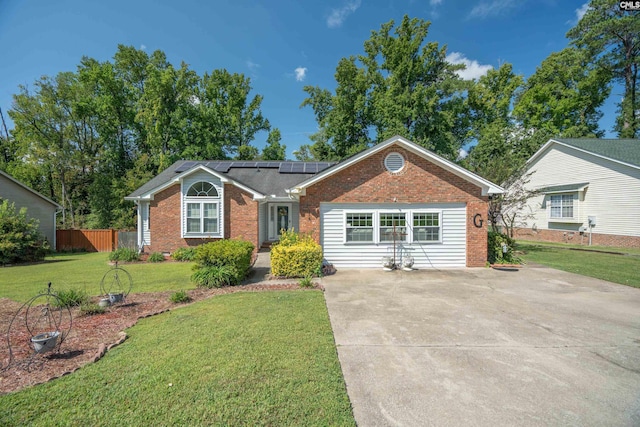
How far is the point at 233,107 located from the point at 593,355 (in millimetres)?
32278

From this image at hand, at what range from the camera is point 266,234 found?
1636 centimetres

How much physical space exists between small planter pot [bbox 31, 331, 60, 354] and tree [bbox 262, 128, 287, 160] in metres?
27.5

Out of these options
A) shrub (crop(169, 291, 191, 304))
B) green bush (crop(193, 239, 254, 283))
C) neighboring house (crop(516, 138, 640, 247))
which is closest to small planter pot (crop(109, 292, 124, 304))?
shrub (crop(169, 291, 191, 304))

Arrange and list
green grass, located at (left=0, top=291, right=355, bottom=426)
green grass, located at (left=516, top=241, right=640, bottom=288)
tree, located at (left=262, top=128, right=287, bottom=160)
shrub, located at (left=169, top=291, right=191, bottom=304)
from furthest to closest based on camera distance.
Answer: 1. tree, located at (left=262, top=128, right=287, bottom=160)
2. green grass, located at (left=516, top=241, right=640, bottom=288)
3. shrub, located at (left=169, top=291, right=191, bottom=304)
4. green grass, located at (left=0, top=291, right=355, bottom=426)

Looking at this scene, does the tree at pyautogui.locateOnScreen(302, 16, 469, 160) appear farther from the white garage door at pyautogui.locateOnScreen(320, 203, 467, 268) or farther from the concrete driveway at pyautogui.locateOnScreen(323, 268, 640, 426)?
the concrete driveway at pyautogui.locateOnScreen(323, 268, 640, 426)

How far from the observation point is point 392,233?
10.6m

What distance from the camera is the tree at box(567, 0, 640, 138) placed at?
26.2 metres

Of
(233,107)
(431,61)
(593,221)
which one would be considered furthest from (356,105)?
(593,221)

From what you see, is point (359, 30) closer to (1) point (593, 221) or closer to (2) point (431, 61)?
(2) point (431, 61)

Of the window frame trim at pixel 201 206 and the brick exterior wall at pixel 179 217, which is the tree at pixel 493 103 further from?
the window frame trim at pixel 201 206

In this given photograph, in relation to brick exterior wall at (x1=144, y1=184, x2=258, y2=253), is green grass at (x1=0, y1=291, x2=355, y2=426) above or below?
below

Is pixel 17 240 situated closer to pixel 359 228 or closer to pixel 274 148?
pixel 359 228

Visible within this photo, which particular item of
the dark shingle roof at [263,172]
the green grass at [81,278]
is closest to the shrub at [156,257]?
the green grass at [81,278]

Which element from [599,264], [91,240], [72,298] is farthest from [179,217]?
[599,264]
